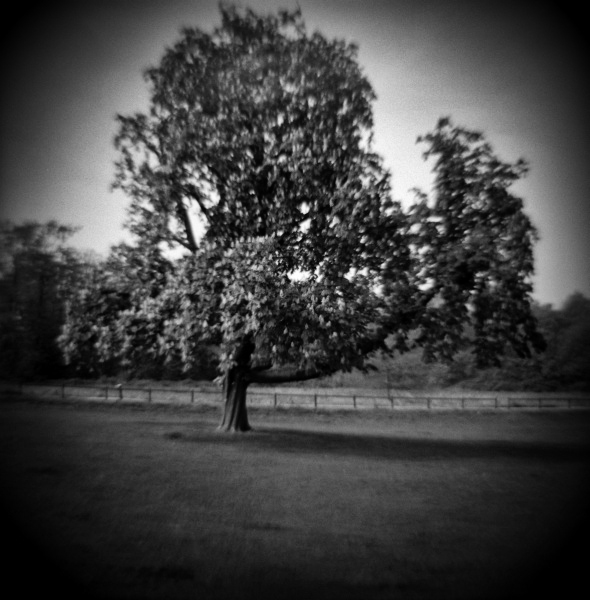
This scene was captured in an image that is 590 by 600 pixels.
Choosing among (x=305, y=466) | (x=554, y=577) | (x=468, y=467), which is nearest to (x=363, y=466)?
(x=305, y=466)

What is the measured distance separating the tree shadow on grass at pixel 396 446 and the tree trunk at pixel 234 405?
0.90 m

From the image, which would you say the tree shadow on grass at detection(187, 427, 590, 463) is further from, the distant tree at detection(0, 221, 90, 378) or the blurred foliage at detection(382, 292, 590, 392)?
the blurred foliage at detection(382, 292, 590, 392)

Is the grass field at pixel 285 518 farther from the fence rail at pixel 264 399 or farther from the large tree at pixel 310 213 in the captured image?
the fence rail at pixel 264 399

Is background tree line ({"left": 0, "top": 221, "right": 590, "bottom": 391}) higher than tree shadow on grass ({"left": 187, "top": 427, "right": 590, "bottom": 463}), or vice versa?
background tree line ({"left": 0, "top": 221, "right": 590, "bottom": 391})

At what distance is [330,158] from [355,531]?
1400cm

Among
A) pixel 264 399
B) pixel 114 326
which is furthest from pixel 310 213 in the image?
pixel 264 399

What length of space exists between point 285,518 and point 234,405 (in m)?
13.0

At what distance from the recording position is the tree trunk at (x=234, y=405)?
66.7ft

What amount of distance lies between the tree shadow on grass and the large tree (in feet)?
11.2

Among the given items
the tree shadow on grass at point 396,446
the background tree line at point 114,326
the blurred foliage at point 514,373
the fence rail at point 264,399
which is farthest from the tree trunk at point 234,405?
the blurred foliage at point 514,373

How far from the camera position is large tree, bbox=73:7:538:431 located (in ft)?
50.9

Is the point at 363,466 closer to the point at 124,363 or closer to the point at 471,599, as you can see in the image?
the point at 471,599

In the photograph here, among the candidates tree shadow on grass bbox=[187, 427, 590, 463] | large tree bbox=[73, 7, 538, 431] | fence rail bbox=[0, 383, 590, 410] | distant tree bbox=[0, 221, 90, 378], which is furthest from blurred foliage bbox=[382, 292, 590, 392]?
distant tree bbox=[0, 221, 90, 378]

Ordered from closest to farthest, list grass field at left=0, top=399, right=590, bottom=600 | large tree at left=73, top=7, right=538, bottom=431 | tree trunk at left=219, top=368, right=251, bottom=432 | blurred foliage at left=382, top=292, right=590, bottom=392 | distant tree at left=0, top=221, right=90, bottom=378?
grass field at left=0, top=399, right=590, bottom=600
large tree at left=73, top=7, right=538, bottom=431
tree trunk at left=219, top=368, right=251, bottom=432
distant tree at left=0, top=221, right=90, bottom=378
blurred foliage at left=382, top=292, right=590, bottom=392
